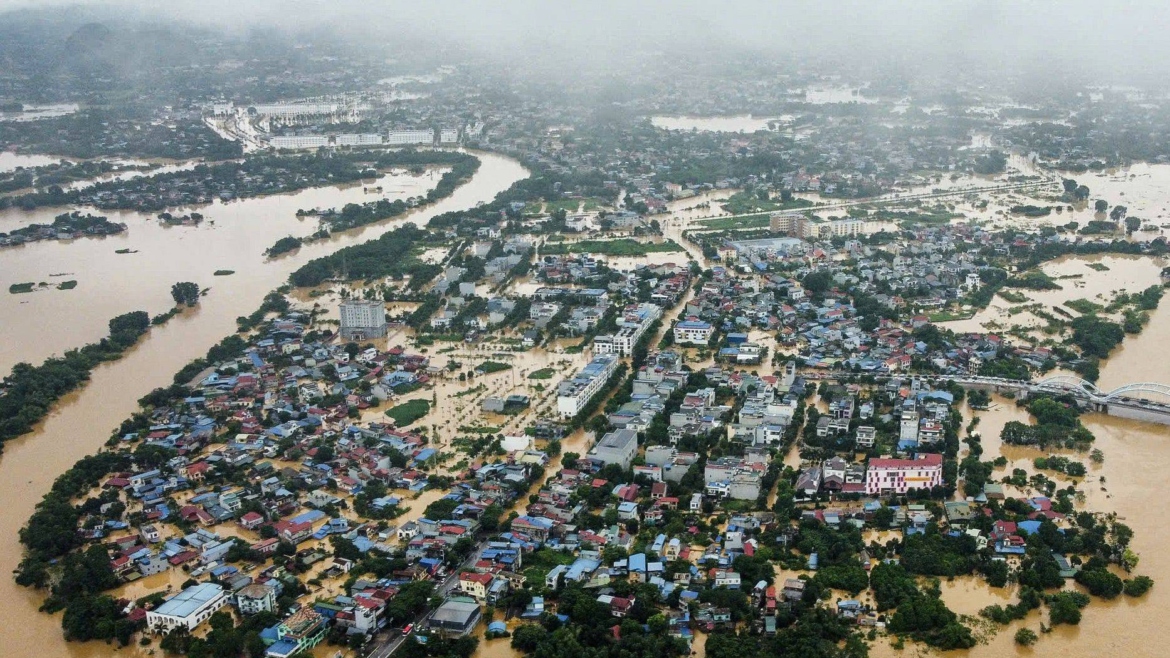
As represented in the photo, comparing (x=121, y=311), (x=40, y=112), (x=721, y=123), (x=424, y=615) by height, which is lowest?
(x=121, y=311)

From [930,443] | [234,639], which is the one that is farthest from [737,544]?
[234,639]

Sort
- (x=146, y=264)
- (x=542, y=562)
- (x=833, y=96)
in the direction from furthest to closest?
(x=833, y=96) < (x=146, y=264) < (x=542, y=562)

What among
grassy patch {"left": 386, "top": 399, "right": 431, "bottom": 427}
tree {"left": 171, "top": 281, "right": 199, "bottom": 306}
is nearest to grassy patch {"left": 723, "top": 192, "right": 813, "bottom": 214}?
tree {"left": 171, "top": 281, "right": 199, "bottom": 306}

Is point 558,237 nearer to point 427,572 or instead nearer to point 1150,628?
point 427,572

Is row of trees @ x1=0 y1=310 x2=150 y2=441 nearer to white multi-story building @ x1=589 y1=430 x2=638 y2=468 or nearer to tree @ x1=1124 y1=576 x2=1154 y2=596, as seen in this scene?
white multi-story building @ x1=589 y1=430 x2=638 y2=468

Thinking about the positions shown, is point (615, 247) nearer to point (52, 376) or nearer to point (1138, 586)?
point (52, 376)

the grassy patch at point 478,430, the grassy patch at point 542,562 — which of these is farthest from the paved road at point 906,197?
the grassy patch at point 542,562

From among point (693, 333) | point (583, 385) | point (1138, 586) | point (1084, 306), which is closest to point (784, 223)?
point (1084, 306)
